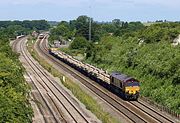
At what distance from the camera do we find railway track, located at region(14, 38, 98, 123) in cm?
4356

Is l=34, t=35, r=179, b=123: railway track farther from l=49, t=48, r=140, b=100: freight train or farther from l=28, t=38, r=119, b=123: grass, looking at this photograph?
l=28, t=38, r=119, b=123: grass

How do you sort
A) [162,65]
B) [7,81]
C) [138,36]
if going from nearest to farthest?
[7,81] → [162,65] → [138,36]

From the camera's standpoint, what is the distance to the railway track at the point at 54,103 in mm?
43562

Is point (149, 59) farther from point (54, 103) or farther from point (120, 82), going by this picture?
point (54, 103)

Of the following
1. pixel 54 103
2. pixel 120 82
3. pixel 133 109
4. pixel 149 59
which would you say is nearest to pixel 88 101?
pixel 54 103

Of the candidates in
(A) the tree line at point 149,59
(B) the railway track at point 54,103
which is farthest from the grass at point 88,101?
(A) the tree line at point 149,59

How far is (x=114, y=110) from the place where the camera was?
5000 centimetres

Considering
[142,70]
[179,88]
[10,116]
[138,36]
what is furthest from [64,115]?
[138,36]

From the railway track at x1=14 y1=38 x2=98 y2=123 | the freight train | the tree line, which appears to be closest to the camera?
the railway track at x1=14 y1=38 x2=98 y2=123

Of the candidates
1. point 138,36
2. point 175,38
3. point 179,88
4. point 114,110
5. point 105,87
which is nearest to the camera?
point 114,110

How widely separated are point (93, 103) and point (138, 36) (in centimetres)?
4215

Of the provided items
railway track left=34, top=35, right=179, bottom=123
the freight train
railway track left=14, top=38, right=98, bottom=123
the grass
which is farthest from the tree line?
railway track left=14, top=38, right=98, bottom=123

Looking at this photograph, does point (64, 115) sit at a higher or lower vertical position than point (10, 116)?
lower

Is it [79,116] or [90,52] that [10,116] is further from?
A: [90,52]
